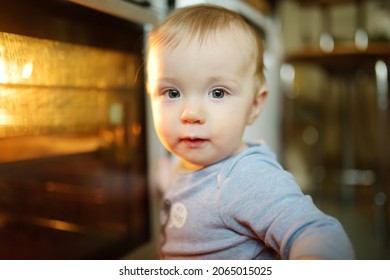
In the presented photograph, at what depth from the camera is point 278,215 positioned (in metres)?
0.51

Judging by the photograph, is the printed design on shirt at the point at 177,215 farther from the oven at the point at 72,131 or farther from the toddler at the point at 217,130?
the oven at the point at 72,131

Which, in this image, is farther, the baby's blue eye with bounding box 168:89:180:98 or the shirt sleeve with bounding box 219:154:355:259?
the baby's blue eye with bounding box 168:89:180:98

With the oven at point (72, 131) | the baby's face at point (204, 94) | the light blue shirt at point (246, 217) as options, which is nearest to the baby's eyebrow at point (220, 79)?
the baby's face at point (204, 94)

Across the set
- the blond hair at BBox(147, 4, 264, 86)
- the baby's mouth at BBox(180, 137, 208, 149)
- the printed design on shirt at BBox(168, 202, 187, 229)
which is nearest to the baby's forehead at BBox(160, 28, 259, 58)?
the blond hair at BBox(147, 4, 264, 86)

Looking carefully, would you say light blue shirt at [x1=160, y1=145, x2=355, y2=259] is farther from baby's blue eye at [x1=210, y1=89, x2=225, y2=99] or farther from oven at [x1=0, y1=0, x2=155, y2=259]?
oven at [x1=0, y1=0, x2=155, y2=259]

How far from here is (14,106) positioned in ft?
2.10

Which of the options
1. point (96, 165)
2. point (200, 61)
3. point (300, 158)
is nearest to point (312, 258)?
point (200, 61)

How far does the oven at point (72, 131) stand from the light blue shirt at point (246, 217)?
23cm

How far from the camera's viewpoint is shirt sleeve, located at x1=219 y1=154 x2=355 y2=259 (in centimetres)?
48

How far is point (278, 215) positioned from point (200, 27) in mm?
265

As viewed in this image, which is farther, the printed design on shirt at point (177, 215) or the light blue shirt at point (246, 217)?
the printed design on shirt at point (177, 215)

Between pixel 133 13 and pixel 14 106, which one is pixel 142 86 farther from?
pixel 14 106

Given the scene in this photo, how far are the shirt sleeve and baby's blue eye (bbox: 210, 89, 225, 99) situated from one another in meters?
0.10

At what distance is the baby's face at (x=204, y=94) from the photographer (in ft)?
1.87
